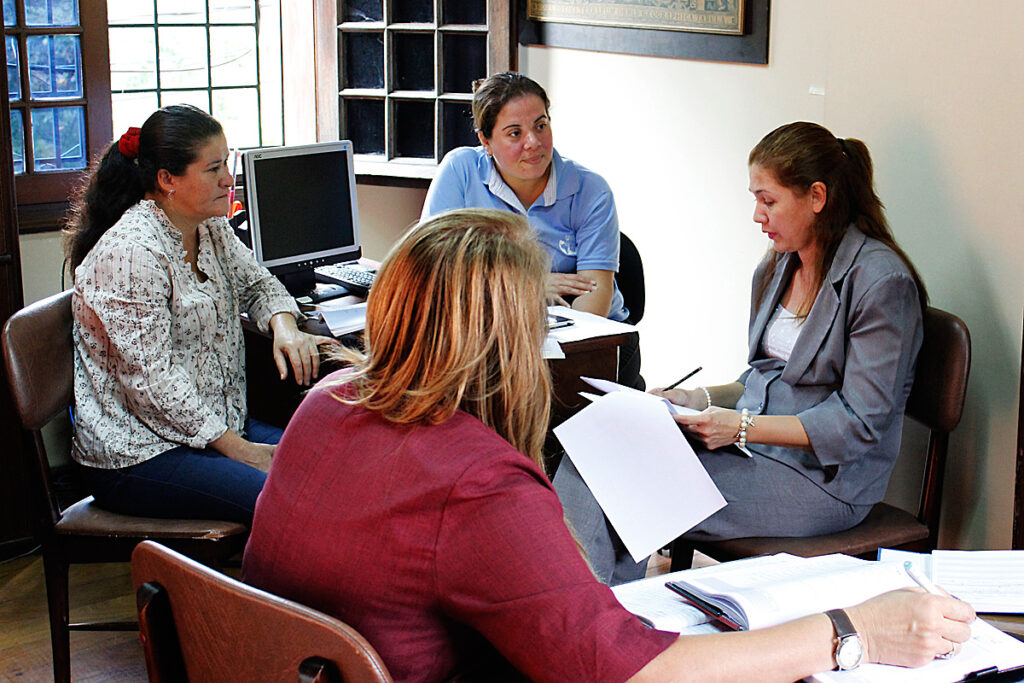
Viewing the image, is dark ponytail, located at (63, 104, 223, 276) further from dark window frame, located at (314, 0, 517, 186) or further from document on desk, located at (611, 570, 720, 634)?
dark window frame, located at (314, 0, 517, 186)

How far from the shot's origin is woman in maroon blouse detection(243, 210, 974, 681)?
1.15 m

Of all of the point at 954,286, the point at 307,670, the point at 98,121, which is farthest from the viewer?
the point at 98,121

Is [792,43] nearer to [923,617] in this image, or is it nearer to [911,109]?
[911,109]

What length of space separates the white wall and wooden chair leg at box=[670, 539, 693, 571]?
0.61m

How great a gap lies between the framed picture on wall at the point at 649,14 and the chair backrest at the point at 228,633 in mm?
2620

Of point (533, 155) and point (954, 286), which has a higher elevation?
point (533, 155)

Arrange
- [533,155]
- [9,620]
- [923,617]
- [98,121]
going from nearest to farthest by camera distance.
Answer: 1. [923,617]
2. [9,620]
3. [533,155]
4. [98,121]

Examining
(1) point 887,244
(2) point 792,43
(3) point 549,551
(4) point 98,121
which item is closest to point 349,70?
(4) point 98,121

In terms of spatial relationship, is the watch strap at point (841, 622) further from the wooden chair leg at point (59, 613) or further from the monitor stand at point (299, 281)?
the monitor stand at point (299, 281)

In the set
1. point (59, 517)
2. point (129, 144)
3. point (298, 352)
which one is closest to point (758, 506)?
point (298, 352)

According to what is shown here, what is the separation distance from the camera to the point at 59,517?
2.27m

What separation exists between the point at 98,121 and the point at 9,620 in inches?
62.5

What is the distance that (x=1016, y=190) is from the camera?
89.0 inches

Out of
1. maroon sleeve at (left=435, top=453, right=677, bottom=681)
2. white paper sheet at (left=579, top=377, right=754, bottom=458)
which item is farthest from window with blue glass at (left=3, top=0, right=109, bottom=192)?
maroon sleeve at (left=435, top=453, right=677, bottom=681)
